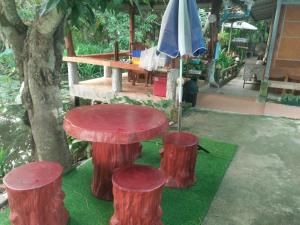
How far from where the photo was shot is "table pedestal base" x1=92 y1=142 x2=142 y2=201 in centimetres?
310

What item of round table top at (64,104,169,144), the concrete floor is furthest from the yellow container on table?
round table top at (64,104,169,144)

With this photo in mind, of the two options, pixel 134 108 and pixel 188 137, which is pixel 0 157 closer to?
pixel 134 108

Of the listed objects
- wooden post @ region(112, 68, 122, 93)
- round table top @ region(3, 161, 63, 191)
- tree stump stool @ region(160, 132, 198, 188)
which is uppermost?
wooden post @ region(112, 68, 122, 93)

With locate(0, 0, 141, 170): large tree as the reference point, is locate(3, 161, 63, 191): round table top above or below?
below

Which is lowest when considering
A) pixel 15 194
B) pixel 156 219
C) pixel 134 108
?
pixel 156 219

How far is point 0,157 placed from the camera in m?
4.89

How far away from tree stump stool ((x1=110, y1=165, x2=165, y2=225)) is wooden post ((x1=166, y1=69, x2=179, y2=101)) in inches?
144

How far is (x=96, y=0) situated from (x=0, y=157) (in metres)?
3.85

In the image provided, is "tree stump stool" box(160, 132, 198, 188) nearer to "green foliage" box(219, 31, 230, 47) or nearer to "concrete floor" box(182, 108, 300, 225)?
"concrete floor" box(182, 108, 300, 225)

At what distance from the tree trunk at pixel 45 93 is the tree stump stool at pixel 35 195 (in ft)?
3.44

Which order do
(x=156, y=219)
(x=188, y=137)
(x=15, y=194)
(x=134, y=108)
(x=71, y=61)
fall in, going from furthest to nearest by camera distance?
(x=71, y=61)
(x=188, y=137)
(x=134, y=108)
(x=156, y=219)
(x=15, y=194)

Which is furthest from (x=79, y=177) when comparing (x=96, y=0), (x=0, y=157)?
(x=96, y=0)

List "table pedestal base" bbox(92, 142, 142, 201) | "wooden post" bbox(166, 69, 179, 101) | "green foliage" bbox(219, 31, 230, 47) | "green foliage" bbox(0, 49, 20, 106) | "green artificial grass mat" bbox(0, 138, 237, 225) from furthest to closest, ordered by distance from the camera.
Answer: "green foliage" bbox(219, 31, 230, 47) < "green foliage" bbox(0, 49, 20, 106) < "wooden post" bbox(166, 69, 179, 101) < "table pedestal base" bbox(92, 142, 142, 201) < "green artificial grass mat" bbox(0, 138, 237, 225)

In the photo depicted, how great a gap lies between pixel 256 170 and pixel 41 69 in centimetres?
341
